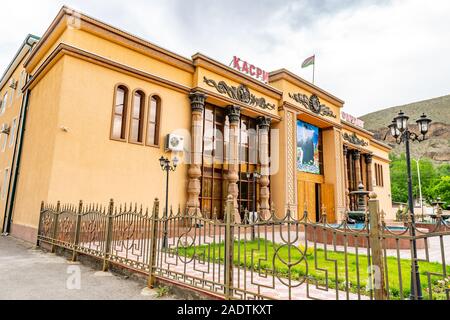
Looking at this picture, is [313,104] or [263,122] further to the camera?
[313,104]

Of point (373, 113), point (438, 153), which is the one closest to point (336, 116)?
point (438, 153)

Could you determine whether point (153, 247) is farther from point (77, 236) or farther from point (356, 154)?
point (356, 154)

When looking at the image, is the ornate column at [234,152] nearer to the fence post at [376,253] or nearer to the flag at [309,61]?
the flag at [309,61]

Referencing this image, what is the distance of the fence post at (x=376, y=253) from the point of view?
2.70 metres

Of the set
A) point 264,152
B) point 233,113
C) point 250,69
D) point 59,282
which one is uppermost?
point 250,69

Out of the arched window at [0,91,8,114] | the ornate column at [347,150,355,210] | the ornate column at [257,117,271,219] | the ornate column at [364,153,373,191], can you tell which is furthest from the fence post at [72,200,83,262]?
the ornate column at [364,153,373,191]

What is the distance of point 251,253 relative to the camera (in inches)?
144

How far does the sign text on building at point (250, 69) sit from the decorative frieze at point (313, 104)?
180cm

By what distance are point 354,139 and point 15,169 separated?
20.4 metres

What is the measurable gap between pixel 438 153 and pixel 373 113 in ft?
83.3

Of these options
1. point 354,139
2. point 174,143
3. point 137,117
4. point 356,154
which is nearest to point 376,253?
point 174,143

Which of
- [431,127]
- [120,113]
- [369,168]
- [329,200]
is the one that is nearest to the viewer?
[120,113]

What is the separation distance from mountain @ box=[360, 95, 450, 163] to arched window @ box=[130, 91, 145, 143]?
65.9 m

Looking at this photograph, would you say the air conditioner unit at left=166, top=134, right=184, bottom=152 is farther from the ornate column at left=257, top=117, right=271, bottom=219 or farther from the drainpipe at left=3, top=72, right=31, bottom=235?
the drainpipe at left=3, top=72, right=31, bottom=235
